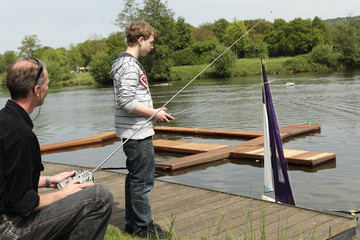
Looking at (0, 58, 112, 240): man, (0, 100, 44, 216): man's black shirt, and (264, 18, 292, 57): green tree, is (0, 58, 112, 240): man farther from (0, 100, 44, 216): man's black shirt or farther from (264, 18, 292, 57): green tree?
(264, 18, 292, 57): green tree

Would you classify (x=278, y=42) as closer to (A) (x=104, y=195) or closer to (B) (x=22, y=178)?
(A) (x=104, y=195)

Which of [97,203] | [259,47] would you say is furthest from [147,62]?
[97,203]

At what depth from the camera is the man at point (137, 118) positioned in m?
3.60

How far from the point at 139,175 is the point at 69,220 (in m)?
1.32

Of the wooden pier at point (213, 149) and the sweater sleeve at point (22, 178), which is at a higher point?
the sweater sleeve at point (22, 178)

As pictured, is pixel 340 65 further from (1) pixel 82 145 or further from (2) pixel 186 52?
(1) pixel 82 145

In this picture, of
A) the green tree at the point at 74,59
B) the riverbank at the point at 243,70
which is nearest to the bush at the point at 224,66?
the riverbank at the point at 243,70

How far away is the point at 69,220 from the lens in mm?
2395

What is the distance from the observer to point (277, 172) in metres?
5.29

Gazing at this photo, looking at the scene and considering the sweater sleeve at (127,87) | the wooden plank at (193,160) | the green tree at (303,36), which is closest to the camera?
the sweater sleeve at (127,87)

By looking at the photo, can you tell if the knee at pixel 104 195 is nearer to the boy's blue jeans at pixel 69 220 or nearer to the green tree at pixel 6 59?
the boy's blue jeans at pixel 69 220

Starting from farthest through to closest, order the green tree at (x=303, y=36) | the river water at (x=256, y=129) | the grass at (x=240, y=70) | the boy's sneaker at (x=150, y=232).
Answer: the green tree at (x=303, y=36), the grass at (x=240, y=70), the river water at (x=256, y=129), the boy's sneaker at (x=150, y=232)

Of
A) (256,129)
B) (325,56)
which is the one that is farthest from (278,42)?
(256,129)

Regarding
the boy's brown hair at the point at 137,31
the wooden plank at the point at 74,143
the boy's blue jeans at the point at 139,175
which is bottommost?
the wooden plank at the point at 74,143
